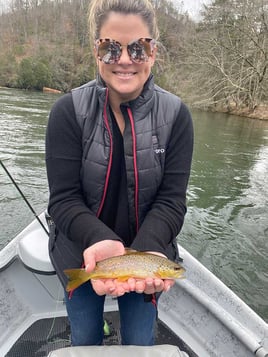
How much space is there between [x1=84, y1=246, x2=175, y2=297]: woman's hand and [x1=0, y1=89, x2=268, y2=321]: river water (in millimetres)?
3150

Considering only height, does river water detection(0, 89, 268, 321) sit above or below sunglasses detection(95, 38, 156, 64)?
below

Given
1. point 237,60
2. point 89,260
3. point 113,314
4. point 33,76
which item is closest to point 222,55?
point 237,60

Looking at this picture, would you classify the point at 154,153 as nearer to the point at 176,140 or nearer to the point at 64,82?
the point at 176,140

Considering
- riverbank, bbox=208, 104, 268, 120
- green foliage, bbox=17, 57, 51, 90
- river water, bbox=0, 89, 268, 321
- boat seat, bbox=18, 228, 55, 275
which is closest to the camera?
boat seat, bbox=18, 228, 55, 275

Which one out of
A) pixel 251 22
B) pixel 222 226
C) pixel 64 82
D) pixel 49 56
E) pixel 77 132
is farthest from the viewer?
pixel 49 56

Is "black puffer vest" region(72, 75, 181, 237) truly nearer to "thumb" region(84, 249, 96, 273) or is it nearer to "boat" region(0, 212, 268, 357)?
"thumb" region(84, 249, 96, 273)

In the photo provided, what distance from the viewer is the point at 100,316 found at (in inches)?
75.0

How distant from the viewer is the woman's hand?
5.20 feet

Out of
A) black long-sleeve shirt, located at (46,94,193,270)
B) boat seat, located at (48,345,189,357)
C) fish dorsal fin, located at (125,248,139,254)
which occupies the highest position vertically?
black long-sleeve shirt, located at (46,94,193,270)

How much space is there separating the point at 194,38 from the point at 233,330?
1136 inches

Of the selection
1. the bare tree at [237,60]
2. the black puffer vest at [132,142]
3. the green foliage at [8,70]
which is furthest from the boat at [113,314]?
the green foliage at [8,70]

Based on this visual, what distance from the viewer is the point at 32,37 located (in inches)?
2261

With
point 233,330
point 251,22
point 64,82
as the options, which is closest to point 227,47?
point 251,22

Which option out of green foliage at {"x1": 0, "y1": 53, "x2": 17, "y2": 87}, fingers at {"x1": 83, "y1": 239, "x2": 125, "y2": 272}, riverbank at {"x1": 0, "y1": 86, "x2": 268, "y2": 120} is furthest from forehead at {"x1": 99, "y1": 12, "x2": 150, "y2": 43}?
green foliage at {"x1": 0, "y1": 53, "x2": 17, "y2": 87}
